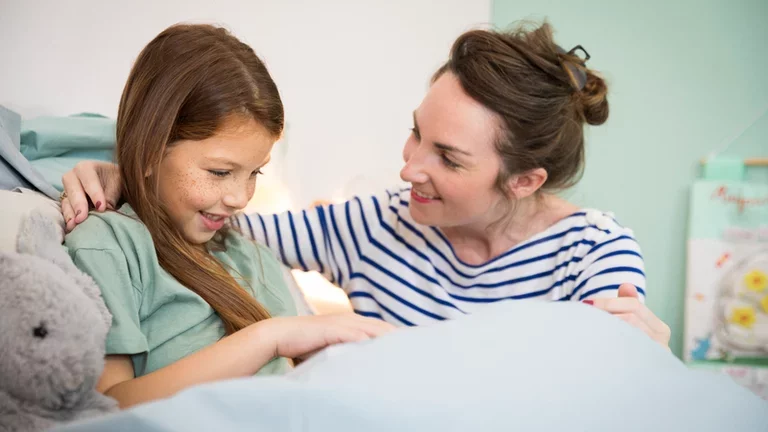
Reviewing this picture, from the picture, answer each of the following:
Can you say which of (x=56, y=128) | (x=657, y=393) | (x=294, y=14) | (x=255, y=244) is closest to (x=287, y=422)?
(x=657, y=393)

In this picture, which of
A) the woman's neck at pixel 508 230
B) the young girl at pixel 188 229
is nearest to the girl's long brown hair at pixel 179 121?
the young girl at pixel 188 229

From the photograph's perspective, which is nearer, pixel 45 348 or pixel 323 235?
pixel 45 348

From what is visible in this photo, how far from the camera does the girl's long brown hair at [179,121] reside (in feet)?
3.02

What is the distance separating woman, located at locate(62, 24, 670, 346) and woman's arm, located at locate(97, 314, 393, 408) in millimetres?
506

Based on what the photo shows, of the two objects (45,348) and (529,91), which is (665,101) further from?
(45,348)

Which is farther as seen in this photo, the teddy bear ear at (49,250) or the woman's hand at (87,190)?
the woman's hand at (87,190)

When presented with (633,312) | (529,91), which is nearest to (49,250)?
(633,312)

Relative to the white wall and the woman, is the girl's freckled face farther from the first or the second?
the white wall

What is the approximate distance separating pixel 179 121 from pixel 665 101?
7.15ft

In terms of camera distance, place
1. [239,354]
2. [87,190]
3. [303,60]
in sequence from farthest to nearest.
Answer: [303,60]
[87,190]
[239,354]

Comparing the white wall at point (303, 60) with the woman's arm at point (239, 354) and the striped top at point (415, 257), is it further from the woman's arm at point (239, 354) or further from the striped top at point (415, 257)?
the woman's arm at point (239, 354)

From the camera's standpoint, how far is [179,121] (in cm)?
93

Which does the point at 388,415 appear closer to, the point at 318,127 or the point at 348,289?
the point at 348,289

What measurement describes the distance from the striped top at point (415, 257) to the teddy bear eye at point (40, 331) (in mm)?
723
